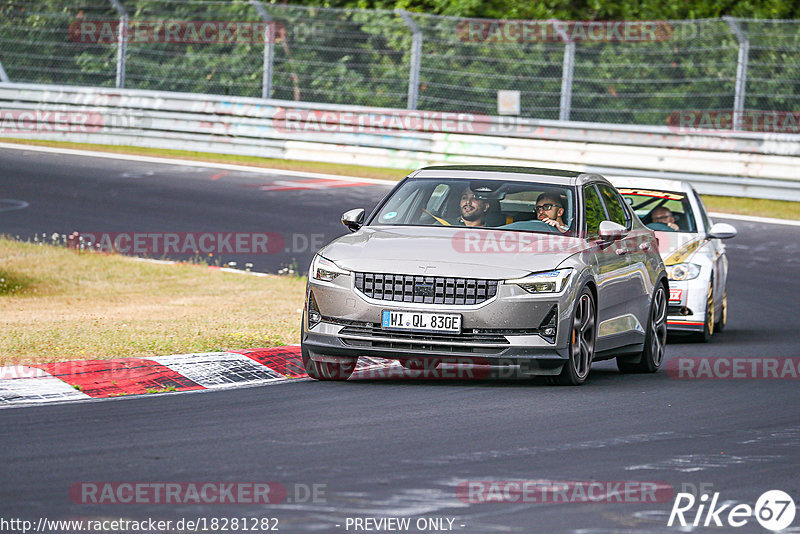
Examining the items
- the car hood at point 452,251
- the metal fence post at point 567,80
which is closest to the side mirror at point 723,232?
→ the car hood at point 452,251

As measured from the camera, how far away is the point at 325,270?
9.48 metres

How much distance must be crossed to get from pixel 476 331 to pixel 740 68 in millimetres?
15199

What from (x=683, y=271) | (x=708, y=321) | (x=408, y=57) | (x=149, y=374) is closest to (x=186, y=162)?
(x=408, y=57)

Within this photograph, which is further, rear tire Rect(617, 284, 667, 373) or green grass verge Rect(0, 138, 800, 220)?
green grass verge Rect(0, 138, 800, 220)

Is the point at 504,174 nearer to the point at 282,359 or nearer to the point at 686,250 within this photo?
the point at 282,359

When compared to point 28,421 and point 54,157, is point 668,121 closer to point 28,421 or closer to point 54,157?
point 54,157

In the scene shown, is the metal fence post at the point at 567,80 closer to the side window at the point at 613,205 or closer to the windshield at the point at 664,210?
the windshield at the point at 664,210

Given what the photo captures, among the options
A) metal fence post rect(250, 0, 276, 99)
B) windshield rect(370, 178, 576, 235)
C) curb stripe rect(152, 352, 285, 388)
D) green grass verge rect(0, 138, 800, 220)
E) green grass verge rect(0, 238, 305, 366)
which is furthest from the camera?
metal fence post rect(250, 0, 276, 99)

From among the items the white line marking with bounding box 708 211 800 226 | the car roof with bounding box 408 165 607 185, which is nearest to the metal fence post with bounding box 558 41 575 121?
the white line marking with bounding box 708 211 800 226

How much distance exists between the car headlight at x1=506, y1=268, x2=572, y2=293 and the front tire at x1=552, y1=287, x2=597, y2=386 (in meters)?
0.24

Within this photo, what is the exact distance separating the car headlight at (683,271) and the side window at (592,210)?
9.26 ft

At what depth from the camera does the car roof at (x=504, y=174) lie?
418 inches

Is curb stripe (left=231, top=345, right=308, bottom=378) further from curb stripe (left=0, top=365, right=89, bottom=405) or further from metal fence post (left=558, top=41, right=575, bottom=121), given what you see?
metal fence post (left=558, top=41, right=575, bottom=121)

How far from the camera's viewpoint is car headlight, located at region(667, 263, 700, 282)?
44.3ft
